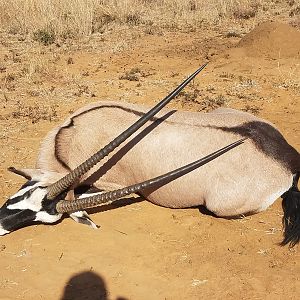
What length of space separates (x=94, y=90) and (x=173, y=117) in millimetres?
4354

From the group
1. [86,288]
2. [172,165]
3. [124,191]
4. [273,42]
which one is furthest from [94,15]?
[86,288]

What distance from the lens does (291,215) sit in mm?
4957

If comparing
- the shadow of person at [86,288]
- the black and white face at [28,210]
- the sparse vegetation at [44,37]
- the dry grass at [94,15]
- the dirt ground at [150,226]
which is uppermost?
the dry grass at [94,15]

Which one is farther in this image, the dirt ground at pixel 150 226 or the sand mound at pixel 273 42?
the sand mound at pixel 273 42

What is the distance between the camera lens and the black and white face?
473 cm

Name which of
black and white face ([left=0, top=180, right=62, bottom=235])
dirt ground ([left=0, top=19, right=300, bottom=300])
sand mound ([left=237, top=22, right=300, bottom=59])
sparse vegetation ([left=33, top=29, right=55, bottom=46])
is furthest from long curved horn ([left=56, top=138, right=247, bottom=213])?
sparse vegetation ([left=33, top=29, right=55, bottom=46])

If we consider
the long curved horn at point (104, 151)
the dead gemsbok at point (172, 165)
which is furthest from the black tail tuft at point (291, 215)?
the long curved horn at point (104, 151)

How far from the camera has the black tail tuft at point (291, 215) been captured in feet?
15.4

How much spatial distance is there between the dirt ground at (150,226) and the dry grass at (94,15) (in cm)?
301

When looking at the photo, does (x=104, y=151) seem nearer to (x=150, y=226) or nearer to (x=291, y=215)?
(x=150, y=226)

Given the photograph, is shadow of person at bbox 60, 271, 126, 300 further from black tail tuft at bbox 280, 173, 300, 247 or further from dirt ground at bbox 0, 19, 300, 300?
black tail tuft at bbox 280, 173, 300, 247

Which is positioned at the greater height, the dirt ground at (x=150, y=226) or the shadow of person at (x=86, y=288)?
the dirt ground at (x=150, y=226)

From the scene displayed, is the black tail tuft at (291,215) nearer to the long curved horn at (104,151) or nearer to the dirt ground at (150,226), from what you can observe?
the dirt ground at (150,226)

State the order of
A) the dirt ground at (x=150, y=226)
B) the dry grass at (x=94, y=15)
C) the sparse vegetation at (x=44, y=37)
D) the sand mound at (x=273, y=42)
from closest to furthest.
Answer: the dirt ground at (x=150, y=226) < the sand mound at (x=273, y=42) < the sparse vegetation at (x=44, y=37) < the dry grass at (x=94, y=15)
